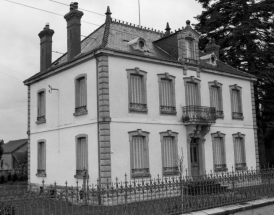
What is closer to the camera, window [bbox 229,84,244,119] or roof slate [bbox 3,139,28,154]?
window [bbox 229,84,244,119]

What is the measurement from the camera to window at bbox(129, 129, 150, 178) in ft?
56.6

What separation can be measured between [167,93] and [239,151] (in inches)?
292

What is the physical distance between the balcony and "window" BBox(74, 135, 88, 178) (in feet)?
19.2

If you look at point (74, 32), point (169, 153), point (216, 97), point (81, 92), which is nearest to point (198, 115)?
point (169, 153)

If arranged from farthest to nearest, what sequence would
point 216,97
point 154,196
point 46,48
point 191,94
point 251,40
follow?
point 251,40
point 46,48
point 216,97
point 191,94
point 154,196

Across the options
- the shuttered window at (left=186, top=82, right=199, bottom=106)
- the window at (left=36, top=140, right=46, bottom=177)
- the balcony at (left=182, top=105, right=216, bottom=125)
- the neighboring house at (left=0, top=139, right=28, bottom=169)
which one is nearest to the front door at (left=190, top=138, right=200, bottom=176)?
the balcony at (left=182, top=105, right=216, bottom=125)

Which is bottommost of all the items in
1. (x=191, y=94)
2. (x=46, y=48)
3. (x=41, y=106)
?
(x=41, y=106)

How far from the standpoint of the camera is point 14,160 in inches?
2259

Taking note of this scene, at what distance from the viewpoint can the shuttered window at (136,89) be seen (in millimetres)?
17953

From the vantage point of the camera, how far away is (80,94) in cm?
1853

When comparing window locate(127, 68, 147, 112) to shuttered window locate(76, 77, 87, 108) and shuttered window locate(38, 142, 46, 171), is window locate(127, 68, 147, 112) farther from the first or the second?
shuttered window locate(38, 142, 46, 171)

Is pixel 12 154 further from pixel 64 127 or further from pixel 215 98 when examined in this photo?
pixel 215 98

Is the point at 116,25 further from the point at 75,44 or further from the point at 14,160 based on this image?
the point at 14,160

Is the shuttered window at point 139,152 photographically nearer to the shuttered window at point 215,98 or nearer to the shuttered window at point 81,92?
the shuttered window at point 81,92
